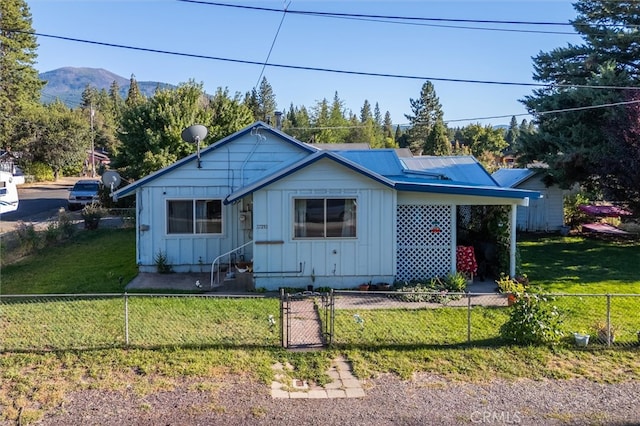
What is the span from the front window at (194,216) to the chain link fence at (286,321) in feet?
10.7

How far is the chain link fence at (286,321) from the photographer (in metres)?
7.63

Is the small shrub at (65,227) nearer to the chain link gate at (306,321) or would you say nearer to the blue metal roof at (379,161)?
the blue metal roof at (379,161)

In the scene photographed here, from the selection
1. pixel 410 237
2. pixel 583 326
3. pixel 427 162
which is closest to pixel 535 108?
pixel 427 162

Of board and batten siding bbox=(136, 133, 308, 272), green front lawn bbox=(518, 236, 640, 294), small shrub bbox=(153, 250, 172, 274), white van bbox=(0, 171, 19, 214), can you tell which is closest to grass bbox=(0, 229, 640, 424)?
green front lawn bbox=(518, 236, 640, 294)

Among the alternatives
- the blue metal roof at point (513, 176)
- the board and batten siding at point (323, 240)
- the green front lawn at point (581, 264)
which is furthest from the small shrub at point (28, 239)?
the blue metal roof at point (513, 176)

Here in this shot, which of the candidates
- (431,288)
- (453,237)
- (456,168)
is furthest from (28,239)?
(456,168)

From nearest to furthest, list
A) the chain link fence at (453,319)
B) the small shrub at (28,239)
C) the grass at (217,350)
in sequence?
the grass at (217,350)
the chain link fence at (453,319)
the small shrub at (28,239)

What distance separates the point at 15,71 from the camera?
1837 inches

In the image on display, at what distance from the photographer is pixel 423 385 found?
6324 mm

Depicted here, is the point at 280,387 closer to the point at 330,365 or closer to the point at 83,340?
the point at 330,365

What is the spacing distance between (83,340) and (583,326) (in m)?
8.32

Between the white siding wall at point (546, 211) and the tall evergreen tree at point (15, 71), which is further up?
the tall evergreen tree at point (15, 71)

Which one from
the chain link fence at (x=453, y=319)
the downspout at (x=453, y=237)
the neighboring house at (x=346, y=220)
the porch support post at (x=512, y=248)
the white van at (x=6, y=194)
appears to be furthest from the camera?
the white van at (x=6, y=194)

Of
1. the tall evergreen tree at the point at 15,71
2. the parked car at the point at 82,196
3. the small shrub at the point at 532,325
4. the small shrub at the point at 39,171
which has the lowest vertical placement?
the small shrub at the point at 532,325
